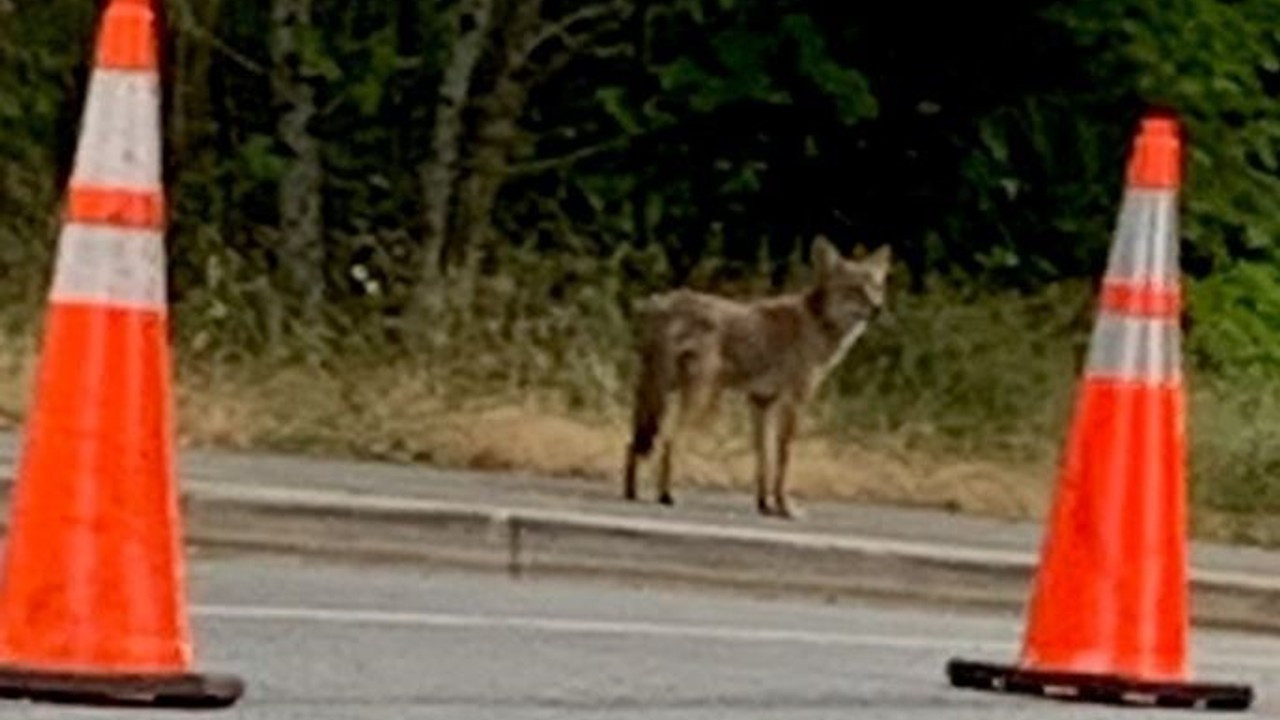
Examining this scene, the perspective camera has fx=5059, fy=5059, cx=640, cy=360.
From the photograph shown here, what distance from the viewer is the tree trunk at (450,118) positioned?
20250 millimetres

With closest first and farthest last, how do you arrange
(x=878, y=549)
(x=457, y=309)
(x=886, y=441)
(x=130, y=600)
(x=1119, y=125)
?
1. (x=130, y=600)
2. (x=878, y=549)
3. (x=886, y=441)
4. (x=457, y=309)
5. (x=1119, y=125)

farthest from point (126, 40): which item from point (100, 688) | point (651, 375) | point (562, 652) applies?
point (651, 375)

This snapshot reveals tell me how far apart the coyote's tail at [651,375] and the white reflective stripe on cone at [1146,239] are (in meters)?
5.75

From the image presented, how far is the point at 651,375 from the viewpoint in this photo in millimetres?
15883

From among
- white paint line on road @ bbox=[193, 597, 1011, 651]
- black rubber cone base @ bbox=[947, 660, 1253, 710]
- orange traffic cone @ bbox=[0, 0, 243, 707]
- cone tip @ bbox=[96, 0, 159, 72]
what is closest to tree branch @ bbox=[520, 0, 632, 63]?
white paint line on road @ bbox=[193, 597, 1011, 651]

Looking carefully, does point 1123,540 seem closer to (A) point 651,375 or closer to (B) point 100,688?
(B) point 100,688

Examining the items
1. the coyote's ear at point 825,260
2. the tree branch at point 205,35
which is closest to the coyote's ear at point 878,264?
the coyote's ear at point 825,260

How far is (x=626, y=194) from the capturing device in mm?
21109

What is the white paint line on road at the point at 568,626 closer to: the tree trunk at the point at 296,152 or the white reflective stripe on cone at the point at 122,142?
the white reflective stripe on cone at the point at 122,142

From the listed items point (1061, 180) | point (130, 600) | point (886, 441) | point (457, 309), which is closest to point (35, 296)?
point (457, 309)

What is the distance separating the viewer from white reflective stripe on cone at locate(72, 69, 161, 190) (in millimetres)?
8109

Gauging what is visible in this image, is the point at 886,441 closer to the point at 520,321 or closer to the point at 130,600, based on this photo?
the point at 520,321

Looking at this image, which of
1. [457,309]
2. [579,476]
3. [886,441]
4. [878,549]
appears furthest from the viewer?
[457,309]

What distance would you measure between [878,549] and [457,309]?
5.67m
